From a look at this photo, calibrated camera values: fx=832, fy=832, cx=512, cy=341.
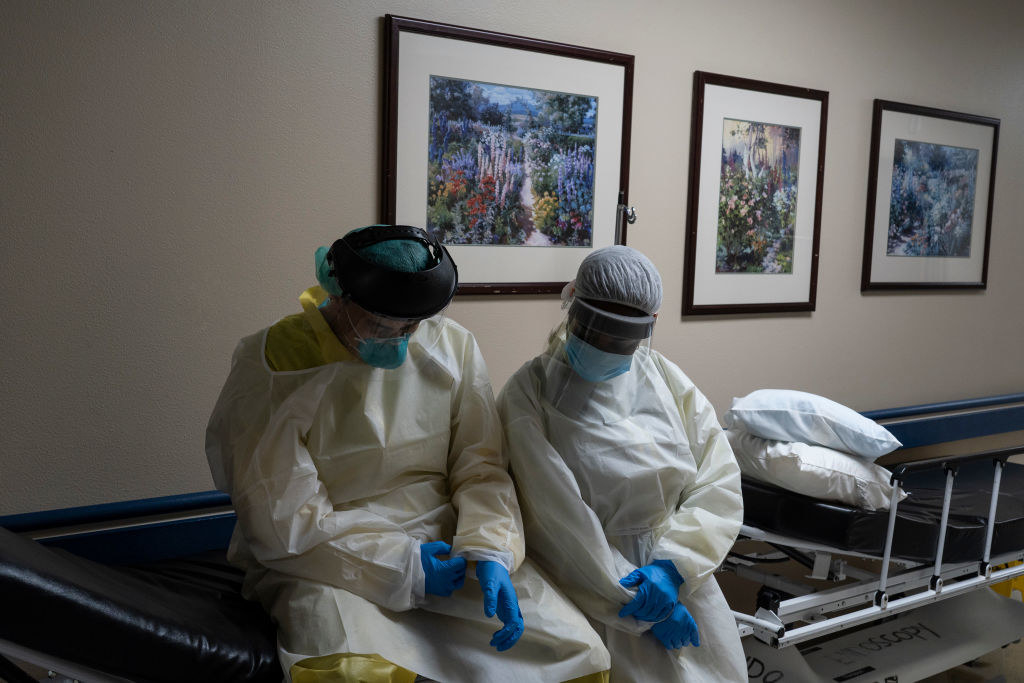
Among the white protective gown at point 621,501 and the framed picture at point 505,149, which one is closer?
the white protective gown at point 621,501

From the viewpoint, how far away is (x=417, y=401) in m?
1.85

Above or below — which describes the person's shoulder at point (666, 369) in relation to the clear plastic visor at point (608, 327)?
below

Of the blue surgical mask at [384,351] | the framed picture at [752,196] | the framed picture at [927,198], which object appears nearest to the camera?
the blue surgical mask at [384,351]

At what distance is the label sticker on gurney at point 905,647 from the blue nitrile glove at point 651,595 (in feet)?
2.75

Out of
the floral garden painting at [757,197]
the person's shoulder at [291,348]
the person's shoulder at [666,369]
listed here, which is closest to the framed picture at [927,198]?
the floral garden painting at [757,197]

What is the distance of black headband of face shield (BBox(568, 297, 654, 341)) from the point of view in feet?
6.16

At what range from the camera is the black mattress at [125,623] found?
127cm

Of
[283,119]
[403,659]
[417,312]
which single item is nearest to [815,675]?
[403,659]

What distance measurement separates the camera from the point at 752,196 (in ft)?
10.3

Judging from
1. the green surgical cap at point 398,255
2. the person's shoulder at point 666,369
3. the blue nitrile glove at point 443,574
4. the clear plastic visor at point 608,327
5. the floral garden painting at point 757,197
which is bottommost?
the blue nitrile glove at point 443,574

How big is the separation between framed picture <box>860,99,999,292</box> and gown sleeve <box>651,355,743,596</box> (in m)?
1.75

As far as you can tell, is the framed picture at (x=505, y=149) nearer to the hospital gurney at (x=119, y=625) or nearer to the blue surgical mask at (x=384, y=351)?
the blue surgical mask at (x=384, y=351)

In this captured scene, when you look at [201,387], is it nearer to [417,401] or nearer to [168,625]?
[417,401]

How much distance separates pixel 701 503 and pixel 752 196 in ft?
5.02
